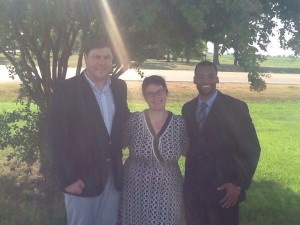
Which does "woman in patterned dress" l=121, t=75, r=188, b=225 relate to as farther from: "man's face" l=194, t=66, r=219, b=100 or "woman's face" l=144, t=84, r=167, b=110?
"man's face" l=194, t=66, r=219, b=100

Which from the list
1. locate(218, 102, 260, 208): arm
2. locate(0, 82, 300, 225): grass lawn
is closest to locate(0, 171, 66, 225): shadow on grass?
locate(0, 82, 300, 225): grass lawn

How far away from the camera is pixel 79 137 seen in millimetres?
3463

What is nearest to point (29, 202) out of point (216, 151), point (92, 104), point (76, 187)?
point (76, 187)

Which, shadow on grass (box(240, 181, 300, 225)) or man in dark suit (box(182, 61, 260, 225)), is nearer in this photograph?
man in dark suit (box(182, 61, 260, 225))

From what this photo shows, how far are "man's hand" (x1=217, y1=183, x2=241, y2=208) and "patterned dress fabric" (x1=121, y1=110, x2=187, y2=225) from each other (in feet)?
1.08

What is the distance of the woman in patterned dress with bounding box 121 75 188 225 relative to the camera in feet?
11.9

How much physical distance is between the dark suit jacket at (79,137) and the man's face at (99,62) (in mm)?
107

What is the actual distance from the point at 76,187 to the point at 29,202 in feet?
9.27

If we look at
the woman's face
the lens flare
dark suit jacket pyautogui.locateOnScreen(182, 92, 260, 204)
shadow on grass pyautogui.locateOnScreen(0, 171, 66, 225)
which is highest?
the lens flare

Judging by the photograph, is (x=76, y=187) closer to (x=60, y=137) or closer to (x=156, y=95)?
(x=60, y=137)

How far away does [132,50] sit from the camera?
590 centimetres

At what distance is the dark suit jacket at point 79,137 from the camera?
3447 millimetres

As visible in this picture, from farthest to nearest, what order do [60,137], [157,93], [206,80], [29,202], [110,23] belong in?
[29,202] → [110,23] → [206,80] → [157,93] → [60,137]

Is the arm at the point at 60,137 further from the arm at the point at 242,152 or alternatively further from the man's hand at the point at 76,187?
the arm at the point at 242,152
